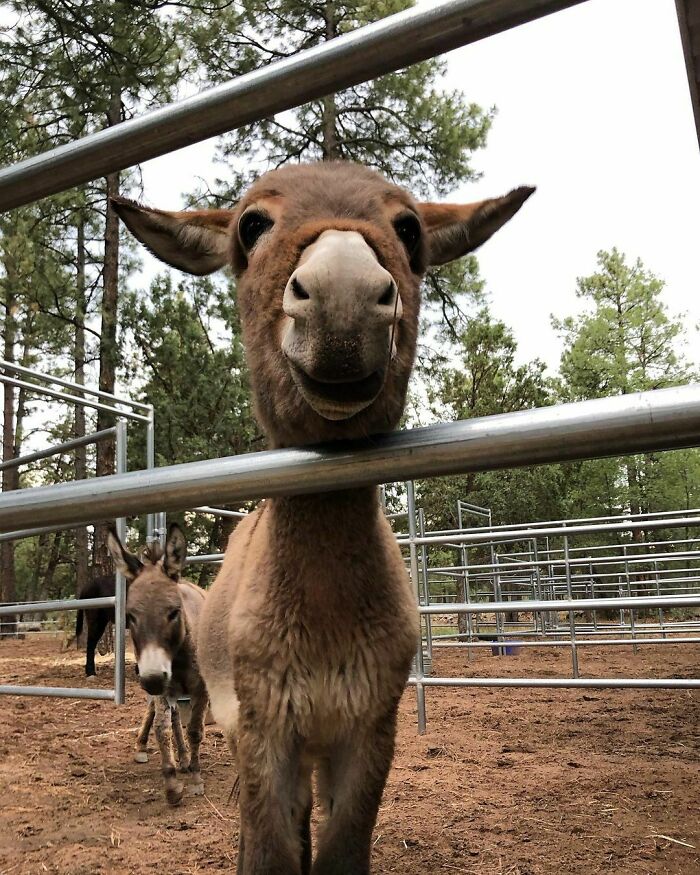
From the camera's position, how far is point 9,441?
2120cm

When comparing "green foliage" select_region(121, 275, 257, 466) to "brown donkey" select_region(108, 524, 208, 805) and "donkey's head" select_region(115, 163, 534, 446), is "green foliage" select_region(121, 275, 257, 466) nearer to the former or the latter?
"brown donkey" select_region(108, 524, 208, 805)

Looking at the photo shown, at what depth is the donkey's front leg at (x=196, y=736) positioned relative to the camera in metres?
5.06

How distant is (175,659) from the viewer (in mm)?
5520

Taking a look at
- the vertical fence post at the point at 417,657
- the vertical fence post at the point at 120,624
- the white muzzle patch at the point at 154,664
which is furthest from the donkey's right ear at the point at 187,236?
the vertical fence post at the point at 120,624

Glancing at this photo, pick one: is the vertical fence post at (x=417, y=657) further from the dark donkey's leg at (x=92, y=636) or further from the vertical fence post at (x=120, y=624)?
the dark donkey's leg at (x=92, y=636)

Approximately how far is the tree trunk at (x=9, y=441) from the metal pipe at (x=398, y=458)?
15221 millimetres

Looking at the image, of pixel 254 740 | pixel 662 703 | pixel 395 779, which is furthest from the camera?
pixel 662 703

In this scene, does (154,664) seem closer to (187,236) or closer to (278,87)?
(187,236)

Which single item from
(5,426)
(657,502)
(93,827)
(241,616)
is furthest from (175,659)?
(657,502)

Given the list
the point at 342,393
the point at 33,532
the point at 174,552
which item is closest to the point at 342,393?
the point at 342,393

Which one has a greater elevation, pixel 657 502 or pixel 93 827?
pixel 657 502

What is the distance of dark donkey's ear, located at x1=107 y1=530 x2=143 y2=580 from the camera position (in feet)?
17.6

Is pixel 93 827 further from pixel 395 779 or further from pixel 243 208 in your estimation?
Result: pixel 243 208

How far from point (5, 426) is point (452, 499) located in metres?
13.6
